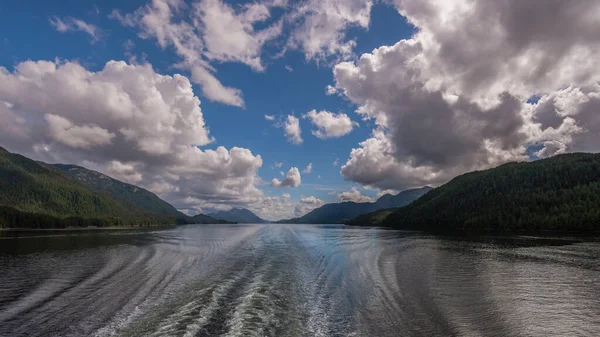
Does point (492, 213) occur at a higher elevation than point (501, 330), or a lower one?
higher

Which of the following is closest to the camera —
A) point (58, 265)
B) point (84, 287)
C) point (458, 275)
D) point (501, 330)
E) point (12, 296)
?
point (501, 330)

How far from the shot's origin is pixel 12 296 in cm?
2322

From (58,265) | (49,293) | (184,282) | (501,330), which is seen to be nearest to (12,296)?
(49,293)

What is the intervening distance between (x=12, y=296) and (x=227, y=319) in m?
18.3

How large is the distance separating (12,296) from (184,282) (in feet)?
40.1

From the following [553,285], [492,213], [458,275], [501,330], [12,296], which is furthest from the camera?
[492,213]

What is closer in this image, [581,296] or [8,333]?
[8,333]

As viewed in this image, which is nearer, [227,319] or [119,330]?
[119,330]

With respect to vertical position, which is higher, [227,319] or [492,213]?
[492,213]

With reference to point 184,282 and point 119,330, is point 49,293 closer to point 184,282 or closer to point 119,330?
point 184,282

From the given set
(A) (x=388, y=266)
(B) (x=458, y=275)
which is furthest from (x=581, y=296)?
(A) (x=388, y=266)

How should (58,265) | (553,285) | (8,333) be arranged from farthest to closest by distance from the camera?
(58,265) < (553,285) < (8,333)

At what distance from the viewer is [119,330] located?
16078 millimetres

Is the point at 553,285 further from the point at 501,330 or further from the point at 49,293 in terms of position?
the point at 49,293
